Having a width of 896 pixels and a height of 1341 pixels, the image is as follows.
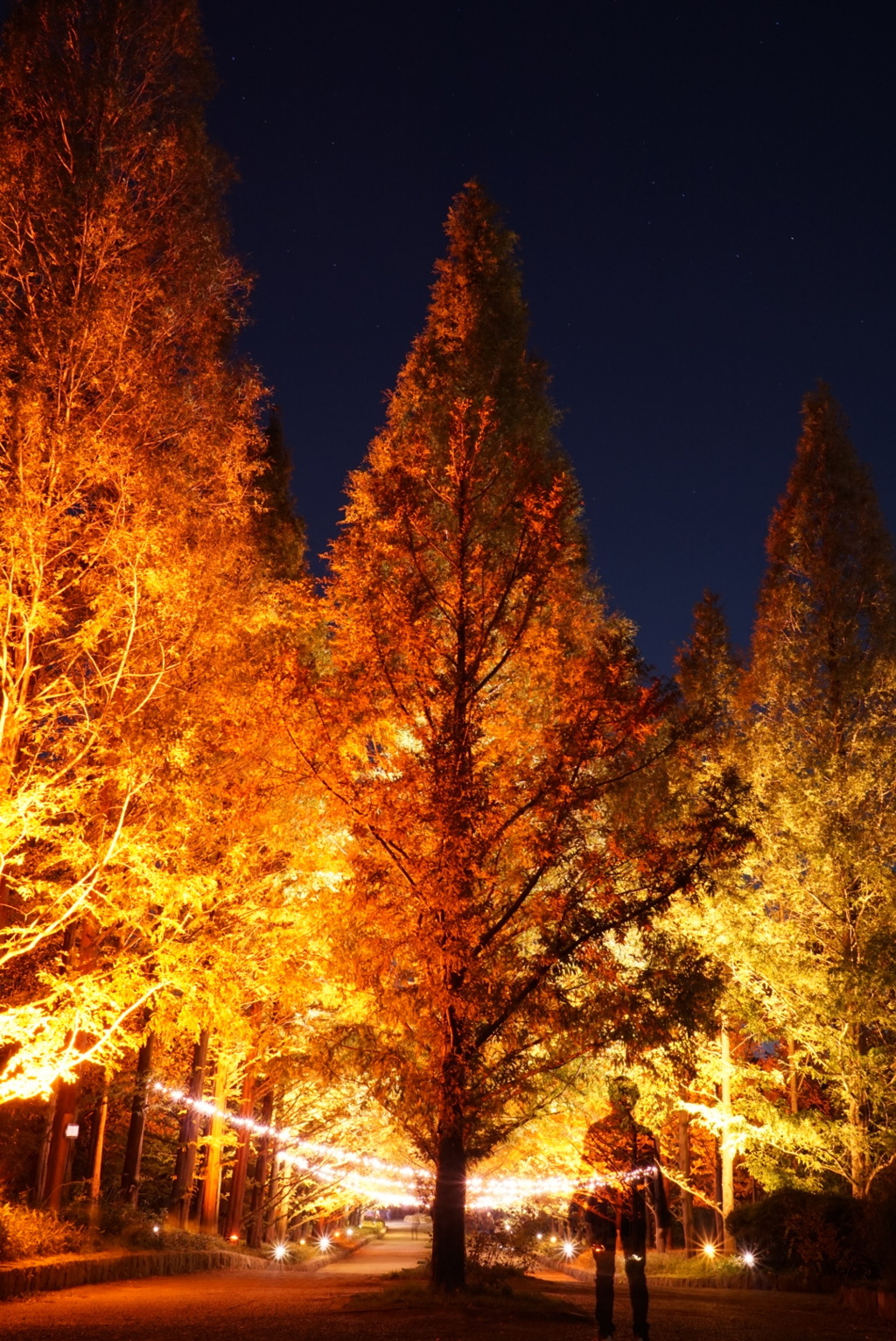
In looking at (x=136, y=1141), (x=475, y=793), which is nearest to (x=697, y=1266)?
(x=136, y=1141)

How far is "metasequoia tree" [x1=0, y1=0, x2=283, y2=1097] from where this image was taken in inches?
412

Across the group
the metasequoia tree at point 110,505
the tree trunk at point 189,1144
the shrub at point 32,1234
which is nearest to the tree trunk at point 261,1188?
the tree trunk at point 189,1144

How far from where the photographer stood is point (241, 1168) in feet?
65.6

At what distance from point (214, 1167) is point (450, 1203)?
38.0 ft

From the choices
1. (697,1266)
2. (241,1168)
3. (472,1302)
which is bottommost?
(697,1266)

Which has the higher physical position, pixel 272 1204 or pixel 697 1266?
pixel 272 1204

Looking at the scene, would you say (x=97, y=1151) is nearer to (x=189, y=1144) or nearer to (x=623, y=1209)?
(x=189, y=1144)

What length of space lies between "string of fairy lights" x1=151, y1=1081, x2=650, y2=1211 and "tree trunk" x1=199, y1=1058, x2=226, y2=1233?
17cm

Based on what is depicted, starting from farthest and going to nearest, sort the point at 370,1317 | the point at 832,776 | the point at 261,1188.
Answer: the point at 261,1188, the point at 832,776, the point at 370,1317

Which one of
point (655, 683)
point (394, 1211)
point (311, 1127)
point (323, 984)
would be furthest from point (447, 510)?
point (394, 1211)

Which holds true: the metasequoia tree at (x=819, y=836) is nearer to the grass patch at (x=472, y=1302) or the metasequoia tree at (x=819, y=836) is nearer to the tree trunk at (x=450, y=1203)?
the tree trunk at (x=450, y=1203)

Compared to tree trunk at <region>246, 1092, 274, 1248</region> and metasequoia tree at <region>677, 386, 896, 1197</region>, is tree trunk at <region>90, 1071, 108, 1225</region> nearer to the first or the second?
tree trunk at <region>246, 1092, 274, 1248</region>

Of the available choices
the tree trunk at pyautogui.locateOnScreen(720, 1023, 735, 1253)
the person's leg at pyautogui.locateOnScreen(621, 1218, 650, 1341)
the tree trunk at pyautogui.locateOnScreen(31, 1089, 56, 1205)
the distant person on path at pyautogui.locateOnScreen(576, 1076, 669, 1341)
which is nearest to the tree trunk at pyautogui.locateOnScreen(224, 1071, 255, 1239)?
the tree trunk at pyautogui.locateOnScreen(31, 1089, 56, 1205)

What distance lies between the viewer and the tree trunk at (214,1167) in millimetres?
18047
